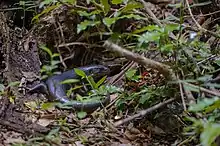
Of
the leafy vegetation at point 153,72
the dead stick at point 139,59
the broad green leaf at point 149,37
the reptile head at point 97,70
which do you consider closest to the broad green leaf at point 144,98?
the leafy vegetation at point 153,72

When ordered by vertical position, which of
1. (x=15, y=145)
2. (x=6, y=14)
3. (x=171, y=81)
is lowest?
(x=15, y=145)

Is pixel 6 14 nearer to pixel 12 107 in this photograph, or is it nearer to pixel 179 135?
pixel 12 107

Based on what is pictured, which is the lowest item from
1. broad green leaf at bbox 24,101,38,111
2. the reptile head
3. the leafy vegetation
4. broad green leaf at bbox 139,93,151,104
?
broad green leaf at bbox 24,101,38,111

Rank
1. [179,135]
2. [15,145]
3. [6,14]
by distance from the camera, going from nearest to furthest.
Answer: [15,145]
[179,135]
[6,14]

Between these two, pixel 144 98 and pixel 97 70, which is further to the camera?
pixel 97 70

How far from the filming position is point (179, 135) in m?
2.22

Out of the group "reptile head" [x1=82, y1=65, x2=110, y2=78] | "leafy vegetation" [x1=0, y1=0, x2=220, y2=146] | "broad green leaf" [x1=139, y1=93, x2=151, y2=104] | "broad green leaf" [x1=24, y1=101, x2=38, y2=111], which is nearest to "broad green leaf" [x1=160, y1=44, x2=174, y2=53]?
"leafy vegetation" [x1=0, y1=0, x2=220, y2=146]

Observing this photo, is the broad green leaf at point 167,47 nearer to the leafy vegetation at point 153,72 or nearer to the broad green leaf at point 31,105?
the leafy vegetation at point 153,72

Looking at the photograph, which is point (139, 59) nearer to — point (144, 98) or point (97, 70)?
point (144, 98)

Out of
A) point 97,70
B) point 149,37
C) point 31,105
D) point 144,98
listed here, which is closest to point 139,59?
point 149,37

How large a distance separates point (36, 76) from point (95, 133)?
1575mm

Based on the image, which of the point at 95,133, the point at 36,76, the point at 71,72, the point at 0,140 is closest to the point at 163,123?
the point at 95,133

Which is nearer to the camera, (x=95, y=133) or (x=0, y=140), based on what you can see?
(x=0, y=140)

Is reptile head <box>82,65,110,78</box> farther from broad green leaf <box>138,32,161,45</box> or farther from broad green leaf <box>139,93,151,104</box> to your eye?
broad green leaf <box>138,32,161,45</box>
